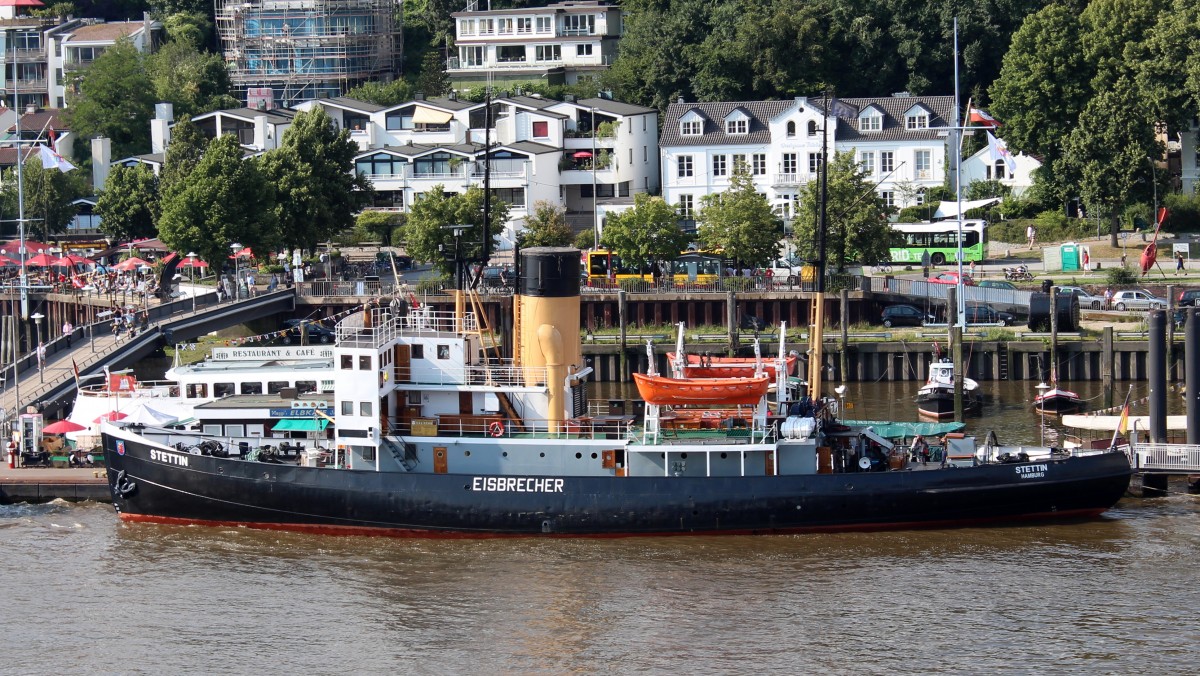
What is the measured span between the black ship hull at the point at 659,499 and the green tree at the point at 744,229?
29.6 metres

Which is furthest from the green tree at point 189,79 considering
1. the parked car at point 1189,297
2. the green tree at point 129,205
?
the parked car at point 1189,297

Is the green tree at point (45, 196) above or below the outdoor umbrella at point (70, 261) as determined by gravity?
above

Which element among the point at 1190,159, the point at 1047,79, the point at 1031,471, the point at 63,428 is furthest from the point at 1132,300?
the point at 63,428

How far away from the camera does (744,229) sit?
70.4 meters

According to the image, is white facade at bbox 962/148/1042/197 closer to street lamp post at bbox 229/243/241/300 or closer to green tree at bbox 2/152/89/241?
street lamp post at bbox 229/243/241/300

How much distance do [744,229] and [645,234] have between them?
13.7ft

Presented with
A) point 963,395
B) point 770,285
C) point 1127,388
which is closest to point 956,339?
point 963,395

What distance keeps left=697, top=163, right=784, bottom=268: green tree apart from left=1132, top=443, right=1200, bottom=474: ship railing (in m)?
28.4

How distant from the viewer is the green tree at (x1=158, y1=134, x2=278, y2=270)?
72.2 m

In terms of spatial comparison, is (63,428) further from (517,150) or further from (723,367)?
(517,150)

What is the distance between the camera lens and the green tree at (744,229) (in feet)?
232

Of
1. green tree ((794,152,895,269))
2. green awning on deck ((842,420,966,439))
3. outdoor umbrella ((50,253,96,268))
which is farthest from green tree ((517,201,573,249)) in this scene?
green awning on deck ((842,420,966,439))

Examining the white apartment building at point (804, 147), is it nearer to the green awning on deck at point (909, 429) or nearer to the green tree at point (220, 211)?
the green tree at point (220, 211)

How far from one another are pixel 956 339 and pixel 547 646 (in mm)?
24470
